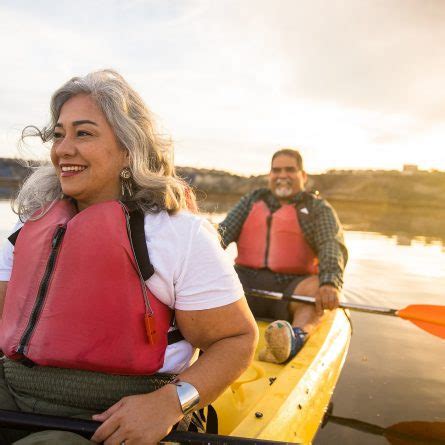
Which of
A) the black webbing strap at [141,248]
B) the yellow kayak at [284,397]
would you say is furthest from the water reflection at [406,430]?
the black webbing strap at [141,248]

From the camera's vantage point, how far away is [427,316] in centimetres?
405

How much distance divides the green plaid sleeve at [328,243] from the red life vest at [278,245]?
11 cm

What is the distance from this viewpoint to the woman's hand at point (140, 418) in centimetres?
128

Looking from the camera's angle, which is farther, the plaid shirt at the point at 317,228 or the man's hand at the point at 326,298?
the plaid shirt at the point at 317,228

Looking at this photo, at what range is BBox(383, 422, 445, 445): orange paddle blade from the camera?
9.94 ft

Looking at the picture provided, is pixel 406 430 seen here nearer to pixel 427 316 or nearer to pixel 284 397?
pixel 427 316

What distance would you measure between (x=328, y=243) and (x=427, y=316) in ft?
3.34

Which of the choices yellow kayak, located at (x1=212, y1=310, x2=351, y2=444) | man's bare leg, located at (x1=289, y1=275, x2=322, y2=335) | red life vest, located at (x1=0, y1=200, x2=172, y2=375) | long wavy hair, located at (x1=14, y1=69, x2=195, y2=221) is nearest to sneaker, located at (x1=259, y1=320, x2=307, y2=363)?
yellow kayak, located at (x1=212, y1=310, x2=351, y2=444)

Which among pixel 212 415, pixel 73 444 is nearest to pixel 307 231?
pixel 212 415

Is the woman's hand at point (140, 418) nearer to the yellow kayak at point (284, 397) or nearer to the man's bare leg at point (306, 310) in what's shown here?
the yellow kayak at point (284, 397)

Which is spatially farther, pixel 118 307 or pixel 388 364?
pixel 388 364

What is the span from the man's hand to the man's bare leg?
69 millimetres

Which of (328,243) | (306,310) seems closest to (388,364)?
(306,310)

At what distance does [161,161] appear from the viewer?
5.74ft
